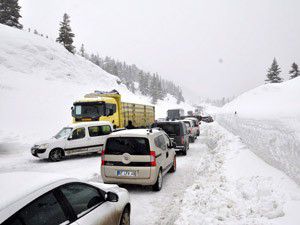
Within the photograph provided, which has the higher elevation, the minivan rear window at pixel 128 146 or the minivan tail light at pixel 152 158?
the minivan rear window at pixel 128 146

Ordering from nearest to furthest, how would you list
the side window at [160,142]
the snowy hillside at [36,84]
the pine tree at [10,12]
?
the side window at [160,142] → the snowy hillside at [36,84] → the pine tree at [10,12]

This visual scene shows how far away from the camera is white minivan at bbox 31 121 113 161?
13844 mm

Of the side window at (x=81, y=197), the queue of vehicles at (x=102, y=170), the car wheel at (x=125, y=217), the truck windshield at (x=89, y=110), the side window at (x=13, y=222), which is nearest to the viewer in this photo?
the side window at (x=13, y=222)

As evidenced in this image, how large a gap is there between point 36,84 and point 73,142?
27.6 meters

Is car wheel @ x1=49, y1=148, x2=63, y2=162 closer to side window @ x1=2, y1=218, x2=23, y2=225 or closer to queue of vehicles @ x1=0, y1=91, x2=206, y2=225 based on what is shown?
queue of vehicles @ x1=0, y1=91, x2=206, y2=225

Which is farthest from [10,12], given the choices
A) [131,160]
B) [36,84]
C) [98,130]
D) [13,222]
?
[13,222]

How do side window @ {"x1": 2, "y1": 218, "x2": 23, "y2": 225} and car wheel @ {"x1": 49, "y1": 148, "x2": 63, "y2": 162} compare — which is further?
car wheel @ {"x1": 49, "y1": 148, "x2": 63, "y2": 162}

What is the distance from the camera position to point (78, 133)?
14.9m

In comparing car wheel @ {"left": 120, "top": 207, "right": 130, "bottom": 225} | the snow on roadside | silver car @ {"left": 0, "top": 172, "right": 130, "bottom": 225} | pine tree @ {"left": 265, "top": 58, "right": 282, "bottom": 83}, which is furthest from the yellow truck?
pine tree @ {"left": 265, "top": 58, "right": 282, "bottom": 83}

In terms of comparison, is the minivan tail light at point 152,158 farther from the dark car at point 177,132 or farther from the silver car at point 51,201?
the dark car at point 177,132

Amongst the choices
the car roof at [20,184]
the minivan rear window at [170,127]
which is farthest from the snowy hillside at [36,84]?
the car roof at [20,184]

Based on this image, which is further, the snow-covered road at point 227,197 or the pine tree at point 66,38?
the pine tree at point 66,38

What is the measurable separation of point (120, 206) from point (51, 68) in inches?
1885

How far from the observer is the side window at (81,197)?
3345 millimetres
